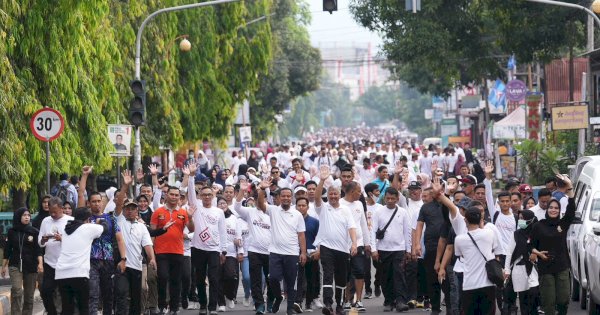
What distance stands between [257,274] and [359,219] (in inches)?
65.6

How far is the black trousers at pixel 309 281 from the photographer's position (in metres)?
18.5

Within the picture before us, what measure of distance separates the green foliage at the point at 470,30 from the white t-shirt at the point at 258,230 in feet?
66.5

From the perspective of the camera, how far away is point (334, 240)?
17.2m

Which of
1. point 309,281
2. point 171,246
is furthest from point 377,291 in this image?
point 171,246

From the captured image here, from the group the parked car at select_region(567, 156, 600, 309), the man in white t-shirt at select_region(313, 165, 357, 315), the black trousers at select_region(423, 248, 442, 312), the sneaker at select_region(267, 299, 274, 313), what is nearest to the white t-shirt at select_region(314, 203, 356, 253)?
the man in white t-shirt at select_region(313, 165, 357, 315)

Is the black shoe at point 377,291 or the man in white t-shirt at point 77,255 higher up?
the man in white t-shirt at point 77,255

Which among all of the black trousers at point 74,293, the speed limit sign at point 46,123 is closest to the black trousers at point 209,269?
the black trousers at point 74,293

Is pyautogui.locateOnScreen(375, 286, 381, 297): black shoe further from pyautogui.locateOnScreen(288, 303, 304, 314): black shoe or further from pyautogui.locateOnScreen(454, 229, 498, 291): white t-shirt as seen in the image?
pyautogui.locateOnScreen(454, 229, 498, 291): white t-shirt

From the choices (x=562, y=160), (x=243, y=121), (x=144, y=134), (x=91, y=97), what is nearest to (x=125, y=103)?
(x=144, y=134)

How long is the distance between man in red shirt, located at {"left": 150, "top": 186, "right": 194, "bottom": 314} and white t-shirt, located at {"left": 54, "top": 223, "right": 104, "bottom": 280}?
7.20 ft

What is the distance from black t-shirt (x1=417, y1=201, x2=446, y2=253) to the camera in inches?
655

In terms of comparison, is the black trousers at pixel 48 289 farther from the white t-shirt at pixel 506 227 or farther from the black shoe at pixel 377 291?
the black shoe at pixel 377 291

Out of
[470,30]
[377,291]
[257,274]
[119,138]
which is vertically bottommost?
[377,291]

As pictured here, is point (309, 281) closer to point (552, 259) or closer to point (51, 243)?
point (51, 243)
